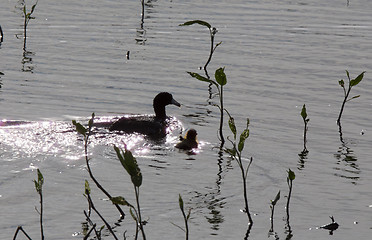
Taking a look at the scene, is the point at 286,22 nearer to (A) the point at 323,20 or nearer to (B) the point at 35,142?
(A) the point at 323,20

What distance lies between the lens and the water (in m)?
9.35

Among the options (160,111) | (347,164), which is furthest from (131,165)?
(160,111)

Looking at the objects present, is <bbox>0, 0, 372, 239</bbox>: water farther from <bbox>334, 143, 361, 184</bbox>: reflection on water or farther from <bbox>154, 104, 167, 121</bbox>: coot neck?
<bbox>154, 104, 167, 121</bbox>: coot neck

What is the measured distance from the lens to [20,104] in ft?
49.3

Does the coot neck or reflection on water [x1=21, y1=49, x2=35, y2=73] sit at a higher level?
reflection on water [x1=21, y1=49, x2=35, y2=73]

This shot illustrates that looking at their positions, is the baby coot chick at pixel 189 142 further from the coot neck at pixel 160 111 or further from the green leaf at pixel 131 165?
the green leaf at pixel 131 165

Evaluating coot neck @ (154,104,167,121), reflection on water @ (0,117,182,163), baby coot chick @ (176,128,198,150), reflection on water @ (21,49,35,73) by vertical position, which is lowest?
reflection on water @ (0,117,182,163)

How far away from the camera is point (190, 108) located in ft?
51.7

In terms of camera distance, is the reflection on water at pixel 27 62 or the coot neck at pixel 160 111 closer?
the coot neck at pixel 160 111

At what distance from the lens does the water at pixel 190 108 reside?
9.35 meters

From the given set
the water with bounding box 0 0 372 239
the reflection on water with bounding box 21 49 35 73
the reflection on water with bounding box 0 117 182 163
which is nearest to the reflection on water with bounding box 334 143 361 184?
the water with bounding box 0 0 372 239

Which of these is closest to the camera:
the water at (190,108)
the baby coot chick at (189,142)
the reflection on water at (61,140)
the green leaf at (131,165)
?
the green leaf at (131,165)

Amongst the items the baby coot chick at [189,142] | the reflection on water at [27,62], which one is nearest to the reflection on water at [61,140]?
the baby coot chick at [189,142]

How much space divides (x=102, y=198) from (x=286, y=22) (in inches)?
703
